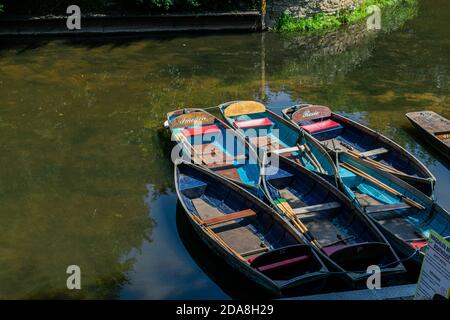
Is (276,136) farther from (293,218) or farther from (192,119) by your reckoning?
(293,218)

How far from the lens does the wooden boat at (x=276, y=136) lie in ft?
50.8

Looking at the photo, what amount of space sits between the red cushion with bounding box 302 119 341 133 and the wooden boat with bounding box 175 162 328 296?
4.75 meters

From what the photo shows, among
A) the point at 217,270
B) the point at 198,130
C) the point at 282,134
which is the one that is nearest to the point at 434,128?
the point at 282,134

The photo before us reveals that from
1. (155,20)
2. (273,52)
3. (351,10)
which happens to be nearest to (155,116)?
(273,52)

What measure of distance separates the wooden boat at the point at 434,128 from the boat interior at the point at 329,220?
5442 mm

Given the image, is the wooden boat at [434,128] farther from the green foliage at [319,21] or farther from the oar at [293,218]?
the green foliage at [319,21]

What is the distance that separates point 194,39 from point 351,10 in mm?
10181

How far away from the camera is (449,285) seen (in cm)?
718

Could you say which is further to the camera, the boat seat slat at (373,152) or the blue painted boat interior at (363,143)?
the boat seat slat at (373,152)

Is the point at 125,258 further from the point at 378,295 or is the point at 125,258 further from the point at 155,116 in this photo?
the point at 155,116

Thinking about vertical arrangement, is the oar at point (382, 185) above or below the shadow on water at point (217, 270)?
above

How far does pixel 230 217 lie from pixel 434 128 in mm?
8736

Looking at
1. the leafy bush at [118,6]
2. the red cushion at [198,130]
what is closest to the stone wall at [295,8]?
the leafy bush at [118,6]

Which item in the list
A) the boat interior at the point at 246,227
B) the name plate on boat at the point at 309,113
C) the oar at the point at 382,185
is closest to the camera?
the boat interior at the point at 246,227
